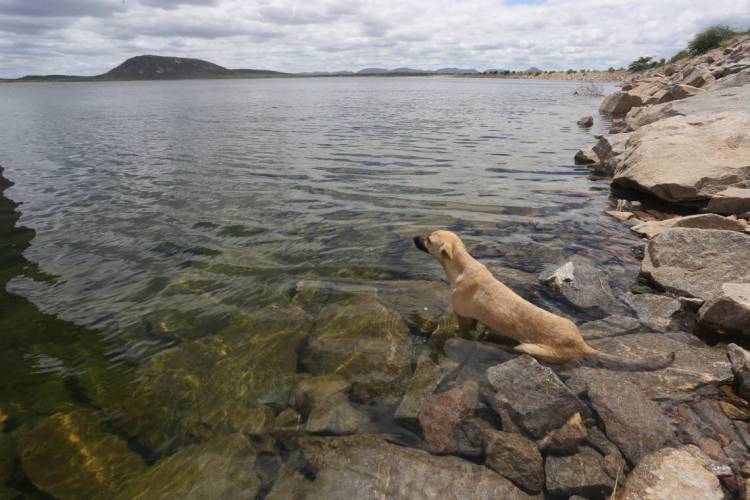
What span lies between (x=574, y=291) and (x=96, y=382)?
24.8 feet

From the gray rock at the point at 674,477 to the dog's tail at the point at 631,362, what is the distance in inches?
50.1

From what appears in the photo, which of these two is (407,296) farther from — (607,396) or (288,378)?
(607,396)

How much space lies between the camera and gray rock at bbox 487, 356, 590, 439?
4.12 meters

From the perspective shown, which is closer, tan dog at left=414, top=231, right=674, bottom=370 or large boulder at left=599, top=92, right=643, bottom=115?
tan dog at left=414, top=231, right=674, bottom=370

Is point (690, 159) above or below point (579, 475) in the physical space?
above

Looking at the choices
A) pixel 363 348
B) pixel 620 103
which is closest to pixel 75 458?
pixel 363 348

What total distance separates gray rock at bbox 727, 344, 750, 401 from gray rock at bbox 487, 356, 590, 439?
1.81m

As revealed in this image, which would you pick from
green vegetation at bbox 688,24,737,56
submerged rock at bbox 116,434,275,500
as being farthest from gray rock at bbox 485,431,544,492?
green vegetation at bbox 688,24,737,56

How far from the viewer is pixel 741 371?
434 centimetres

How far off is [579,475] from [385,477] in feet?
5.92

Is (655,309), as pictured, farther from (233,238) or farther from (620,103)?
(620,103)

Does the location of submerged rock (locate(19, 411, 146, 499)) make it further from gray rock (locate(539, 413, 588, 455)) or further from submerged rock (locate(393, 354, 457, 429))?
gray rock (locate(539, 413, 588, 455))

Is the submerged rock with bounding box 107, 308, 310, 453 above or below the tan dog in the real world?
below

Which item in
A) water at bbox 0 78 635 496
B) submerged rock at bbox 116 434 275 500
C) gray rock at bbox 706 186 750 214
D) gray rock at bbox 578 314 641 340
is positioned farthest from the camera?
gray rock at bbox 706 186 750 214
